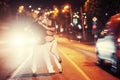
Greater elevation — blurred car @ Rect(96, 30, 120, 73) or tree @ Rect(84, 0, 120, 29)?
tree @ Rect(84, 0, 120, 29)

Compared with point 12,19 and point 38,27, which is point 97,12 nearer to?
point 38,27

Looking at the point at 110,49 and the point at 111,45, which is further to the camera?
the point at 110,49

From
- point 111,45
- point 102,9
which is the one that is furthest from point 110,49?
point 102,9

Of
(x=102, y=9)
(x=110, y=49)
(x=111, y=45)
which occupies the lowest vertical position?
(x=110, y=49)

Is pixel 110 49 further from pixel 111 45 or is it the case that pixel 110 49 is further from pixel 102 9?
pixel 102 9

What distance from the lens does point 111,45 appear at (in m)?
12.4

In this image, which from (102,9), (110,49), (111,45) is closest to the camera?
(111,45)

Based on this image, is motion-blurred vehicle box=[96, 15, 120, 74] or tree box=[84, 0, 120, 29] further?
tree box=[84, 0, 120, 29]

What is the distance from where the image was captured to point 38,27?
12625mm

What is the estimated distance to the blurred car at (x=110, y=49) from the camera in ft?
38.1

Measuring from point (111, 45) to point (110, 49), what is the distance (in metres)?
0.25

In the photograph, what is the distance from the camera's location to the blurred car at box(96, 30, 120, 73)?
11.6 meters

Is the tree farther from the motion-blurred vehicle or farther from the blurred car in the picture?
the motion-blurred vehicle

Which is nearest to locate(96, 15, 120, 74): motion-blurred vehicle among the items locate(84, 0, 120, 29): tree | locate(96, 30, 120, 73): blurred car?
locate(96, 30, 120, 73): blurred car
